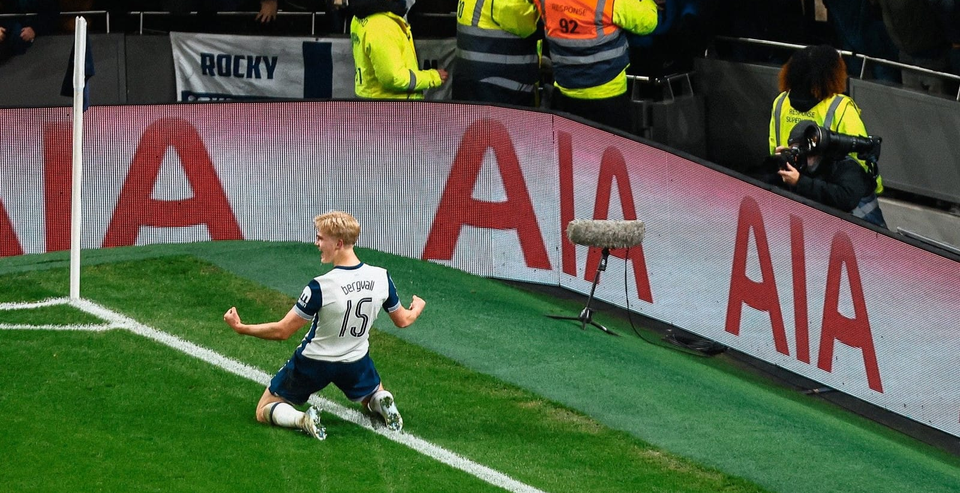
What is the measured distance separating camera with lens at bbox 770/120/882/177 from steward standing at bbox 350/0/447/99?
11.9ft

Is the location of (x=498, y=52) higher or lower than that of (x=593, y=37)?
lower

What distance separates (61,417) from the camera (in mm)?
8703

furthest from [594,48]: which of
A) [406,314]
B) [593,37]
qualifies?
[406,314]

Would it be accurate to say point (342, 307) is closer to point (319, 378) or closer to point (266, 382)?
point (319, 378)

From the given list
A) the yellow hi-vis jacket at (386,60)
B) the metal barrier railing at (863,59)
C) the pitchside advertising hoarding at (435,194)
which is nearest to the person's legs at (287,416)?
the pitchside advertising hoarding at (435,194)

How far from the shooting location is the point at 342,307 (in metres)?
8.21

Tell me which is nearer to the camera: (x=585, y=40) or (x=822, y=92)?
(x=822, y=92)

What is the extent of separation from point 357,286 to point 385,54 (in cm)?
502

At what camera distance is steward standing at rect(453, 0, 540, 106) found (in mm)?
13031

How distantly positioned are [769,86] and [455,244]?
142 inches

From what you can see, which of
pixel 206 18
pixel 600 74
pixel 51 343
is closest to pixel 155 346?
pixel 51 343

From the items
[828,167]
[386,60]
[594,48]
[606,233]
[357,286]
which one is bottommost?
[606,233]

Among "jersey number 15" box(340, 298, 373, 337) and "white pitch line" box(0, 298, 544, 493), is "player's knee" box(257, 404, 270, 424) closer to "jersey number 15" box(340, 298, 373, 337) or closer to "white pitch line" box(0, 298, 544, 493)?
Result: "white pitch line" box(0, 298, 544, 493)

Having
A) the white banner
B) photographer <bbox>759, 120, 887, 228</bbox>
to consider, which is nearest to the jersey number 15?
photographer <bbox>759, 120, 887, 228</bbox>
